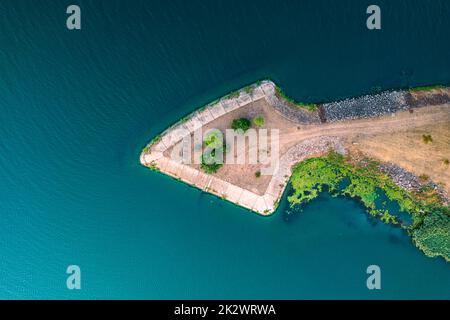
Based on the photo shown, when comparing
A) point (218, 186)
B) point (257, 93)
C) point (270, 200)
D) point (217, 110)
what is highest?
point (257, 93)

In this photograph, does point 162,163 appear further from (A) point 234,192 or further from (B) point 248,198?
(B) point 248,198

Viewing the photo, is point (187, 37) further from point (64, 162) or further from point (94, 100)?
point (64, 162)

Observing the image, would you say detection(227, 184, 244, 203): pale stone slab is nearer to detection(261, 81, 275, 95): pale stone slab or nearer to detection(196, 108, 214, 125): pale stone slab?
detection(196, 108, 214, 125): pale stone slab

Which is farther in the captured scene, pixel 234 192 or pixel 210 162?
pixel 234 192

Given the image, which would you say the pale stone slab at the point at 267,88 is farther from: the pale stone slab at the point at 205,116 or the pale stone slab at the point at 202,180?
the pale stone slab at the point at 202,180

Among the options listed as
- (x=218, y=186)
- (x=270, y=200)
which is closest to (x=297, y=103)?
(x=270, y=200)

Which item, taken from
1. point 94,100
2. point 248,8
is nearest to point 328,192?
point 248,8

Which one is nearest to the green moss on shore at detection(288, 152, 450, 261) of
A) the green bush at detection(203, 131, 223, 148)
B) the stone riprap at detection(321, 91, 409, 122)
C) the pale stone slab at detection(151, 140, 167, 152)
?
the stone riprap at detection(321, 91, 409, 122)
